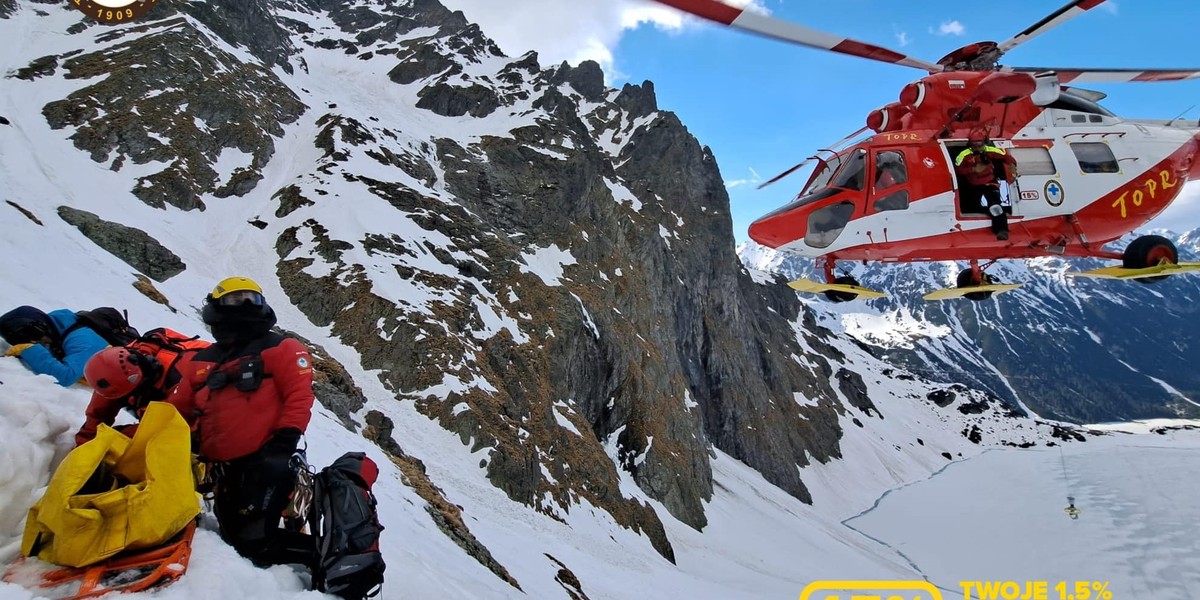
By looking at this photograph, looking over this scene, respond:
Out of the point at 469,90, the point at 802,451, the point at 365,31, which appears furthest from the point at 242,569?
the point at 365,31

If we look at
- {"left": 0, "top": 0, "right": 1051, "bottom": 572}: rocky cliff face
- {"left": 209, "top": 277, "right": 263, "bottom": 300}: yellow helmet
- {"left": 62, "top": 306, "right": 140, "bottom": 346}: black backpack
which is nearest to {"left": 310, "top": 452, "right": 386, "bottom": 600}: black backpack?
{"left": 209, "top": 277, "right": 263, "bottom": 300}: yellow helmet

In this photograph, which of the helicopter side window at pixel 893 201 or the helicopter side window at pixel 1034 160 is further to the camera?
the helicopter side window at pixel 1034 160

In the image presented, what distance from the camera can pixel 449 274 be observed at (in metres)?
30.9

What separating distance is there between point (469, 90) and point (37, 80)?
1453 inches

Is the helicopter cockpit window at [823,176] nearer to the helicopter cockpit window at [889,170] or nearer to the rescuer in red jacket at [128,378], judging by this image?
the helicopter cockpit window at [889,170]

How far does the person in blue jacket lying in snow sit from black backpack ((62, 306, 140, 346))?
0.14 m

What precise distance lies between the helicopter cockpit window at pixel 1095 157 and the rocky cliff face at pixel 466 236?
16264 mm

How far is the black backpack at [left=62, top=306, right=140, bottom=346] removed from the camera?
7.14 m

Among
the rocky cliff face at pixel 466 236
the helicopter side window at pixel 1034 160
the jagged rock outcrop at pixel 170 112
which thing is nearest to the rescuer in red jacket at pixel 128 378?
the rocky cliff face at pixel 466 236

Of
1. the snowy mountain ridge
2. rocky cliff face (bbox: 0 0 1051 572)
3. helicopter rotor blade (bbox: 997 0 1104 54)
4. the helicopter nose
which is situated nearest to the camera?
helicopter rotor blade (bbox: 997 0 1104 54)

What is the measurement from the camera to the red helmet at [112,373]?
15.5ft

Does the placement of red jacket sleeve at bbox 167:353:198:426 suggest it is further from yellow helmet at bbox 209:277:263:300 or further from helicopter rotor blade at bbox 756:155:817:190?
helicopter rotor blade at bbox 756:155:817:190

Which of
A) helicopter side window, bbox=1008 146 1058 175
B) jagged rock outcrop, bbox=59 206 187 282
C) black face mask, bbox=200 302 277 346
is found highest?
helicopter side window, bbox=1008 146 1058 175

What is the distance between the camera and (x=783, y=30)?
6574mm
